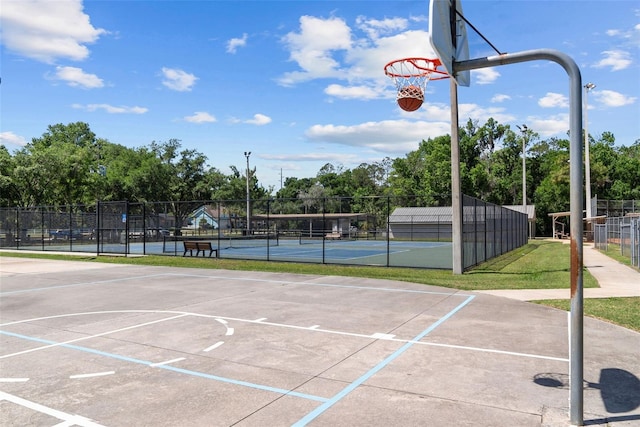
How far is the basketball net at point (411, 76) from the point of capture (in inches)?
655

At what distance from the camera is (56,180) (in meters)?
46.1

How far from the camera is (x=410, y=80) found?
1691 cm

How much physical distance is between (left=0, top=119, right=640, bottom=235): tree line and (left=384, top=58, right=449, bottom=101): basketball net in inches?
1524

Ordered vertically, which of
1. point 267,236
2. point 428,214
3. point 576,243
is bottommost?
point 267,236

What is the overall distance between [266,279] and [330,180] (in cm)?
10657

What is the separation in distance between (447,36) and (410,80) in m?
11.6

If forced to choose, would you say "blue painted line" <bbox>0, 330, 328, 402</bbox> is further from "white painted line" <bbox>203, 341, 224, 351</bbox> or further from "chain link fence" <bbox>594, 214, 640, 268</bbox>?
"chain link fence" <bbox>594, 214, 640, 268</bbox>

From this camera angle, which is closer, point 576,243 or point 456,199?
point 576,243

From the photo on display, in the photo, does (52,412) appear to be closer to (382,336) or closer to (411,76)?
(382,336)

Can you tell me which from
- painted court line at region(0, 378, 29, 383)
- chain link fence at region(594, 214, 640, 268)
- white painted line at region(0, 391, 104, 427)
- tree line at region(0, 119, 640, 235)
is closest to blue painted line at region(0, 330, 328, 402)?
painted court line at region(0, 378, 29, 383)

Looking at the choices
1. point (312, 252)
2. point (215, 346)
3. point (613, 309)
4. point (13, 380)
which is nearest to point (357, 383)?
point (215, 346)

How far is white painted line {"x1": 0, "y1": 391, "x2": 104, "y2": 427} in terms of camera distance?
181 inches

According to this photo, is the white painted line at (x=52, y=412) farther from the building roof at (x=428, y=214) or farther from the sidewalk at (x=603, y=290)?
the building roof at (x=428, y=214)

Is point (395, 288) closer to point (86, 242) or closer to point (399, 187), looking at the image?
point (86, 242)
